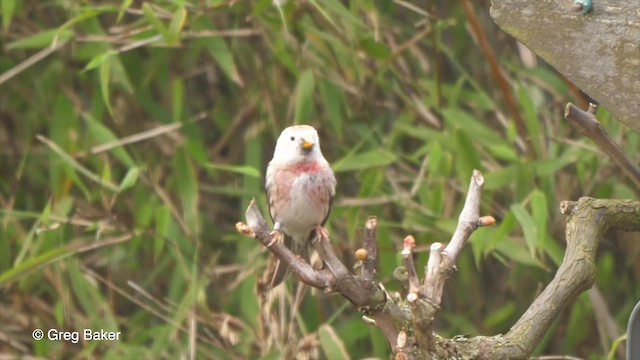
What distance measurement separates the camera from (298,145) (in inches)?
74.8

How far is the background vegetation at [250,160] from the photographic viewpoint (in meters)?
2.68

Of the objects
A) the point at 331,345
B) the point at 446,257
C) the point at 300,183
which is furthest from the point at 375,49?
the point at 446,257

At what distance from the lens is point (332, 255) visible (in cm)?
146

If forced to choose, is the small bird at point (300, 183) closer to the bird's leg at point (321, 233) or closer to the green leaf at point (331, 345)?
the bird's leg at point (321, 233)

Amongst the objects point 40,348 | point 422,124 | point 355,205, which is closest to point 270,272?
point 355,205

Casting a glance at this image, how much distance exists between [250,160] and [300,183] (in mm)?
1201

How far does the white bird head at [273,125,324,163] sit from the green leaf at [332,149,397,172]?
73 centimetres

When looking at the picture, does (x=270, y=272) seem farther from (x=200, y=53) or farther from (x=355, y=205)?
(x=200, y=53)

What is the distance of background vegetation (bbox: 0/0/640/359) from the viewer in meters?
2.68

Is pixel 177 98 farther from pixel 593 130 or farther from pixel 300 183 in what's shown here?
pixel 593 130

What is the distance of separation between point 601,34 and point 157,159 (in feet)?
6.32

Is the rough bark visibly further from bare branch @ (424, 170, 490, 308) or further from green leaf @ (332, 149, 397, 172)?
green leaf @ (332, 149, 397, 172)

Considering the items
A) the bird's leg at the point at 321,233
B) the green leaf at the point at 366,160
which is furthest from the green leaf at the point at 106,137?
the bird's leg at the point at 321,233

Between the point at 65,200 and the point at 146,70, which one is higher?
the point at 146,70
